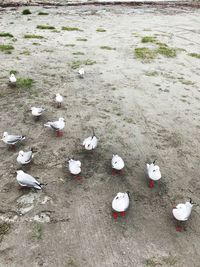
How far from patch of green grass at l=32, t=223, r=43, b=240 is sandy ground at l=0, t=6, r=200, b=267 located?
0.02m

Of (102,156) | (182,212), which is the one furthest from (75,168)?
(182,212)

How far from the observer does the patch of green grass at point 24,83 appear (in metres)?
12.5

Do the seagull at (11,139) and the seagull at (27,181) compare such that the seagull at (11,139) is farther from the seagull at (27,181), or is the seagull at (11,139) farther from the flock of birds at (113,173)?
the seagull at (27,181)

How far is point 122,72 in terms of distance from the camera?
14.6 m

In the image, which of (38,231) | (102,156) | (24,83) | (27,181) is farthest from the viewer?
(24,83)

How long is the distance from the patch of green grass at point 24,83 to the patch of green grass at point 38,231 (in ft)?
25.0

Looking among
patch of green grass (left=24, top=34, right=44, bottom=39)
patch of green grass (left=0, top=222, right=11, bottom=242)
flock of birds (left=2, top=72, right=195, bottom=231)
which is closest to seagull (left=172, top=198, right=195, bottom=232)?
flock of birds (left=2, top=72, right=195, bottom=231)

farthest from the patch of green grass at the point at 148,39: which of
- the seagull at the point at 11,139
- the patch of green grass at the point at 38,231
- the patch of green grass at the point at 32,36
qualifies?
the patch of green grass at the point at 38,231

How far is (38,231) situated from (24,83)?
8.14 metres

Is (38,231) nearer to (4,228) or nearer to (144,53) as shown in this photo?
(4,228)

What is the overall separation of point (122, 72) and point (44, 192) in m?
9.16

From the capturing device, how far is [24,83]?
41.8 feet

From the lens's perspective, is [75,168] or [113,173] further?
[113,173]

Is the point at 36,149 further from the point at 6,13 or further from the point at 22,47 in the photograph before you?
the point at 6,13
